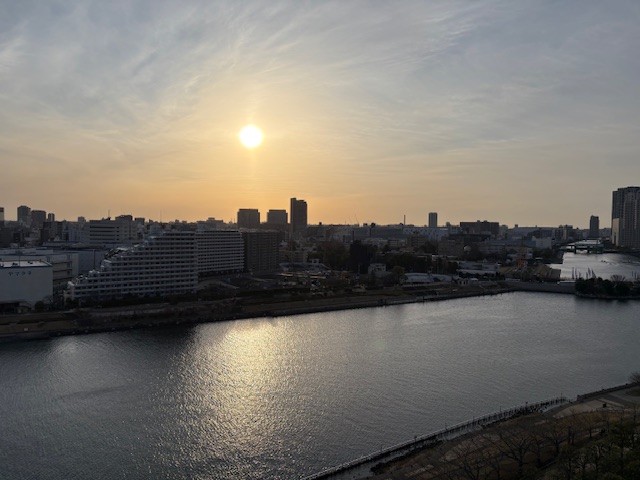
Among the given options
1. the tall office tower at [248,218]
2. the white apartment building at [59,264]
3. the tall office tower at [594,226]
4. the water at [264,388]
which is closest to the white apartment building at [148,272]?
the white apartment building at [59,264]

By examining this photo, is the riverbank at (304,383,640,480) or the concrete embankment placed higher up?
the concrete embankment

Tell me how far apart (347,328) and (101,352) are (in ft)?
13.4

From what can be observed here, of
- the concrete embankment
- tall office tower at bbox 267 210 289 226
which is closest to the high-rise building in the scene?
the concrete embankment

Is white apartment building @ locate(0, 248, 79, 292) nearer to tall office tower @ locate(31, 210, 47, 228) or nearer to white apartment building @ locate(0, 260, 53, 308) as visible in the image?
white apartment building @ locate(0, 260, 53, 308)

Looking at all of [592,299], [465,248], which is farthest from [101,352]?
[465,248]

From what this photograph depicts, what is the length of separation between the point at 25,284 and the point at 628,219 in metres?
41.0

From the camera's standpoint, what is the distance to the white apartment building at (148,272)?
10.3 metres

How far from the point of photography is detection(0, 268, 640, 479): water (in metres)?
4.37

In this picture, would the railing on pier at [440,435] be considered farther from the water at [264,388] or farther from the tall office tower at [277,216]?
the tall office tower at [277,216]

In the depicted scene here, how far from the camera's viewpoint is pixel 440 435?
468cm

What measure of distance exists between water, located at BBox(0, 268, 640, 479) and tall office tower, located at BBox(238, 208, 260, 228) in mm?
27740

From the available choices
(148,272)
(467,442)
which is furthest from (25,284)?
(467,442)

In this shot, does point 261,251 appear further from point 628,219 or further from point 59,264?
point 628,219

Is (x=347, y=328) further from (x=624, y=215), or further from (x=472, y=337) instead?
(x=624, y=215)
